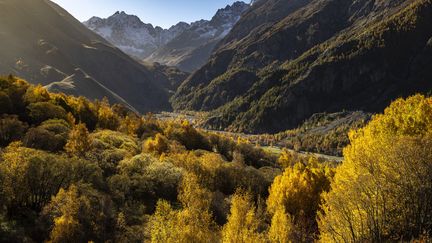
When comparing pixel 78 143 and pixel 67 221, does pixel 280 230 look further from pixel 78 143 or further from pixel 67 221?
pixel 78 143

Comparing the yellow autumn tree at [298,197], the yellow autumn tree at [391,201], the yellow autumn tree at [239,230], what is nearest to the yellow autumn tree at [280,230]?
the yellow autumn tree at [239,230]

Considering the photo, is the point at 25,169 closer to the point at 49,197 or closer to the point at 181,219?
the point at 49,197

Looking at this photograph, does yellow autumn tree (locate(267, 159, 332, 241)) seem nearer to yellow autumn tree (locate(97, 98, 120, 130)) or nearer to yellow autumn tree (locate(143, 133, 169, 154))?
yellow autumn tree (locate(143, 133, 169, 154))

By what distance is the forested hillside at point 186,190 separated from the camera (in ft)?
139

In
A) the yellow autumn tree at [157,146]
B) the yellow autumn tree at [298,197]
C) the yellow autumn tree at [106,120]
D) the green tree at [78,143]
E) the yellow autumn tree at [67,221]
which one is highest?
the yellow autumn tree at [106,120]

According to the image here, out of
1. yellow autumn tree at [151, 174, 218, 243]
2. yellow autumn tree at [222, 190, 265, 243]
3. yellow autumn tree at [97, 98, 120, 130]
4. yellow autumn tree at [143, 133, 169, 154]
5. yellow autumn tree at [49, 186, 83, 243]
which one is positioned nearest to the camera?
yellow autumn tree at [151, 174, 218, 243]

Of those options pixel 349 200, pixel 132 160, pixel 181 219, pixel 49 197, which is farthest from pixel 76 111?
pixel 349 200

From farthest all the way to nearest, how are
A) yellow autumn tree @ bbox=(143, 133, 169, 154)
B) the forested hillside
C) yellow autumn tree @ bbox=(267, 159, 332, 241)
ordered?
yellow autumn tree @ bbox=(143, 133, 169, 154)
yellow autumn tree @ bbox=(267, 159, 332, 241)
the forested hillside

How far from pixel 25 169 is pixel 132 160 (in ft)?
104

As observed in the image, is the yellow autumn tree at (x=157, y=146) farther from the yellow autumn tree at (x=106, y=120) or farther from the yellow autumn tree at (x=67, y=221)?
the yellow autumn tree at (x=67, y=221)

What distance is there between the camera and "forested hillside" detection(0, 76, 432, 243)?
4247 centimetres

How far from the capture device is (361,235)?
39156mm

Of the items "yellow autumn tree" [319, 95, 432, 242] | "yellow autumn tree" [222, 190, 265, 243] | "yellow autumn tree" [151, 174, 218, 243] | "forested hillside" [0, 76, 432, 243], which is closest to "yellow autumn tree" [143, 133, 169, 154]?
"forested hillside" [0, 76, 432, 243]

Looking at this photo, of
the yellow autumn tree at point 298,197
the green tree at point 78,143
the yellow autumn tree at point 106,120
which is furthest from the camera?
the yellow autumn tree at point 106,120
